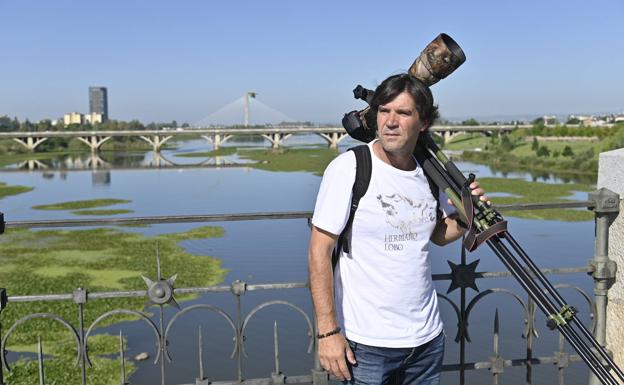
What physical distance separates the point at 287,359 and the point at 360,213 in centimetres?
994

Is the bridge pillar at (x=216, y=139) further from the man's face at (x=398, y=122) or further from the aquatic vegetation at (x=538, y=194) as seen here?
the man's face at (x=398, y=122)

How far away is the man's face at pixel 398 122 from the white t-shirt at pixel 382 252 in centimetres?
9

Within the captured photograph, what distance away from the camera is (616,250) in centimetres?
329

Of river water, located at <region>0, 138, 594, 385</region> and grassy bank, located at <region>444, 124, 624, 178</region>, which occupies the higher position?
grassy bank, located at <region>444, 124, 624, 178</region>

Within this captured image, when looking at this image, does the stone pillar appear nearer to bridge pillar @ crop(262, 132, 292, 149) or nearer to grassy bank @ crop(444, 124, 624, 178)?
grassy bank @ crop(444, 124, 624, 178)

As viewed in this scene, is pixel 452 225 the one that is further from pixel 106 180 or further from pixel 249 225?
pixel 106 180

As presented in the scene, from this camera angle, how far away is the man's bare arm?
82.0 inches

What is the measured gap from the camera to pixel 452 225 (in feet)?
7.78

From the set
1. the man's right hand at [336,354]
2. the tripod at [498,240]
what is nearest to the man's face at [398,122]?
the tripod at [498,240]

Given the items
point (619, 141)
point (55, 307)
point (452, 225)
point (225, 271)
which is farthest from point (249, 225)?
point (619, 141)

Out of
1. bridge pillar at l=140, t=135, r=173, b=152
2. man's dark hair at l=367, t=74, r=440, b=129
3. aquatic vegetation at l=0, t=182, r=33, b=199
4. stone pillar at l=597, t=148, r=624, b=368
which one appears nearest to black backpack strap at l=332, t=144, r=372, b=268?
man's dark hair at l=367, t=74, r=440, b=129

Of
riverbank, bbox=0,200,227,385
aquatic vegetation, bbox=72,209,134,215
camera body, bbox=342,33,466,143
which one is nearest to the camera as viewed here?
camera body, bbox=342,33,466,143

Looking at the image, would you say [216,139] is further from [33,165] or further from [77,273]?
[77,273]

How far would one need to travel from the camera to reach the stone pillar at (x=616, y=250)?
323 cm
